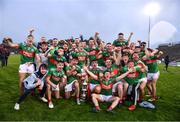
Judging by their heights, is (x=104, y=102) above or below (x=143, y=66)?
below

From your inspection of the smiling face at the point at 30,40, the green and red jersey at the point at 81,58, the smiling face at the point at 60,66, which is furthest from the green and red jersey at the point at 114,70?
the smiling face at the point at 30,40

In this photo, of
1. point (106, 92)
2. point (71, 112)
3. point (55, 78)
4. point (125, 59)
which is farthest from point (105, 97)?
point (55, 78)

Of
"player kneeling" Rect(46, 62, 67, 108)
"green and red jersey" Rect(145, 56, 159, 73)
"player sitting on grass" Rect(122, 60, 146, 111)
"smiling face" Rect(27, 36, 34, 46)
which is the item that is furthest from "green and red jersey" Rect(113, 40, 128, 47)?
"smiling face" Rect(27, 36, 34, 46)

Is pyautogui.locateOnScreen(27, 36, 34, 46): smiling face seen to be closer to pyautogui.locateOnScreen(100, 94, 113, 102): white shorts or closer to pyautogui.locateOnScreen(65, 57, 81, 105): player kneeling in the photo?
pyautogui.locateOnScreen(65, 57, 81, 105): player kneeling

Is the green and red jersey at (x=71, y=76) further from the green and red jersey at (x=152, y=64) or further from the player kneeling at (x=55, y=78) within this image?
the green and red jersey at (x=152, y=64)

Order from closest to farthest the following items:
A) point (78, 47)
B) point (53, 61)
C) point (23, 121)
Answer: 1. point (23, 121)
2. point (53, 61)
3. point (78, 47)

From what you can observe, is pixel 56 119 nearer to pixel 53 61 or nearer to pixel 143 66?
pixel 53 61

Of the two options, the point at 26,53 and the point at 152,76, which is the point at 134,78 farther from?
the point at 26,53

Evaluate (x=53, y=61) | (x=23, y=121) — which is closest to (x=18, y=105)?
(x=23, y=121)

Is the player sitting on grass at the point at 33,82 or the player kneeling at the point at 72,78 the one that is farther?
the player kneeling at the point at 72,78

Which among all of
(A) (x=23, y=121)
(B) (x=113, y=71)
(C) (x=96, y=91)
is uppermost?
(B) (x=113, y=71)

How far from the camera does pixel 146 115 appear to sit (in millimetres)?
10180

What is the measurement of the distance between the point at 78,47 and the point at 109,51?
1530mm

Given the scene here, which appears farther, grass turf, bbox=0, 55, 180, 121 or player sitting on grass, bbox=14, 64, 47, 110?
player sitting on grass, bbox=14, 64, 47, 110
